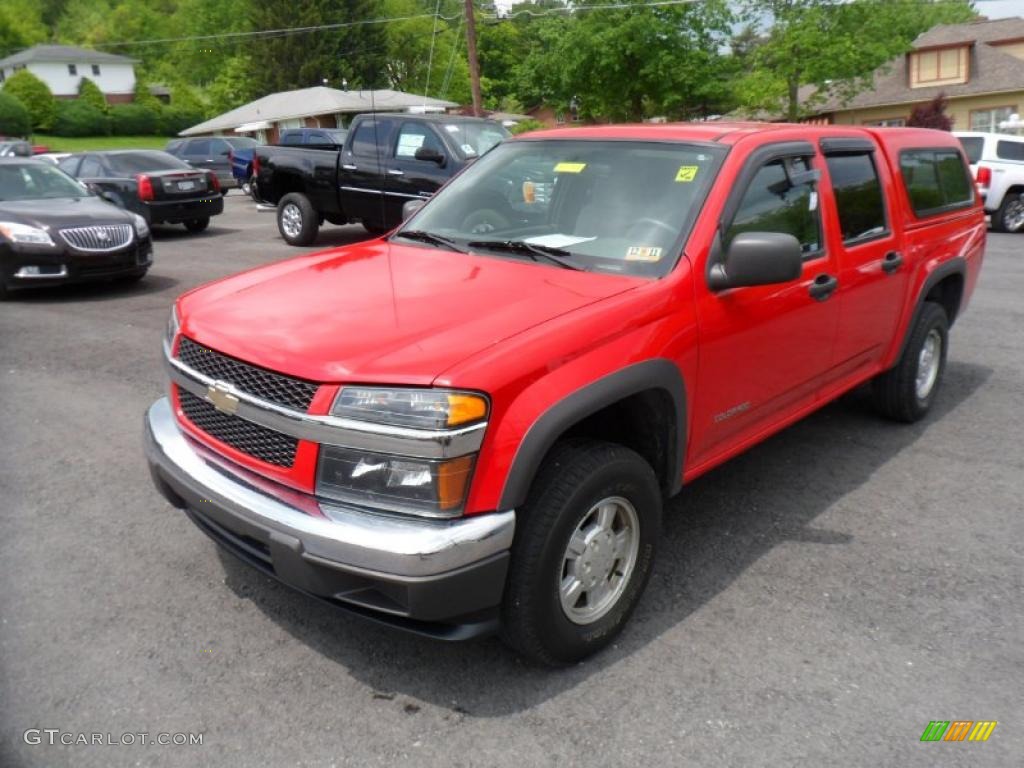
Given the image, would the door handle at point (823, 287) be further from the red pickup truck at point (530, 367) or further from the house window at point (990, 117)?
the house window at point (990, 117)

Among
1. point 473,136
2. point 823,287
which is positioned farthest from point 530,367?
point 473,136

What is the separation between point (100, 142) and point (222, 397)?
2565 inches

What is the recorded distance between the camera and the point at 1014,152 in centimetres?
1628

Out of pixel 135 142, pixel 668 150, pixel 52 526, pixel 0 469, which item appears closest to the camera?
pixel 668 150

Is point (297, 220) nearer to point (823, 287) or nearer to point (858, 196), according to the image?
point (858, 196)

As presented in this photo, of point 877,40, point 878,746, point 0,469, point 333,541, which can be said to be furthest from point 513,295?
point 877,40

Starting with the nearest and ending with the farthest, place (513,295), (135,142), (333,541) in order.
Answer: (333,541)
(513,295)
(135,142)

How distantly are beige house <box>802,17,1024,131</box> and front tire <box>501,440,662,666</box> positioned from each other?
123 feet

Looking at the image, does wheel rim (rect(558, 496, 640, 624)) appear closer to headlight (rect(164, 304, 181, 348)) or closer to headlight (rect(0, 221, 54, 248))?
headlight (rect(164, 304, 181, 348))

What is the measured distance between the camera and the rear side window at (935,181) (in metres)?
5.09

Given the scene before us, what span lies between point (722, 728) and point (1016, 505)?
A: 2.49 m

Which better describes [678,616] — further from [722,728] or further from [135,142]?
[135,142]

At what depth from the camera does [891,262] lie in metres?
4.70

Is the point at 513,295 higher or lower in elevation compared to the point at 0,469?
higher
